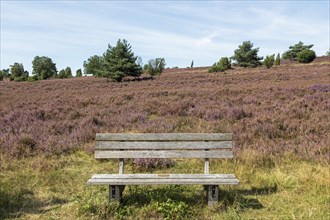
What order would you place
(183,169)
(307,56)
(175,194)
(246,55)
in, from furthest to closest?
(246,55)
(307,56)
(183,169)
(175,194)

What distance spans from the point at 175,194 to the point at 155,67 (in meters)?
45.6

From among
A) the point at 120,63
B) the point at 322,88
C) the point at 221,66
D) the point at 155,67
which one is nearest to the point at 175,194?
the point at 322,88

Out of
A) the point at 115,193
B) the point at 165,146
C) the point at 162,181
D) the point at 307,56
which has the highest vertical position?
the point at 307,56

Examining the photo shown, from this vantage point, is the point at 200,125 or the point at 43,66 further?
the point at 43,66

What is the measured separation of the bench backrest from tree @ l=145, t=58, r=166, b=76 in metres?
40.7

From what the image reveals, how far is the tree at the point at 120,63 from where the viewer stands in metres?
37.6

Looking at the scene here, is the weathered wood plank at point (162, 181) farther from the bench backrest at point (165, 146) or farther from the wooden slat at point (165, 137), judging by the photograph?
the wooden slat at point (165, 137)

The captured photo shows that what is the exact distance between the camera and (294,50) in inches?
2682

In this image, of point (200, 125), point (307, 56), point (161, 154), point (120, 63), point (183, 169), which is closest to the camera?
point (161, 154)

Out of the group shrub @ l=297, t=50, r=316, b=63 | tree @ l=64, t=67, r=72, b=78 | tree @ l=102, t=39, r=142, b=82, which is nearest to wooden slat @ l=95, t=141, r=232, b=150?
tree @ l=102, t=39, r=142, b=82

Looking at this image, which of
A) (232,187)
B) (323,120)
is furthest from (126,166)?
(323,120)

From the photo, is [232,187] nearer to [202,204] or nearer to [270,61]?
[202,204]

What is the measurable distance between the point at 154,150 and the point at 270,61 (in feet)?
135

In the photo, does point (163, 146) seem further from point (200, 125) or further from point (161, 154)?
point (200, 125)
